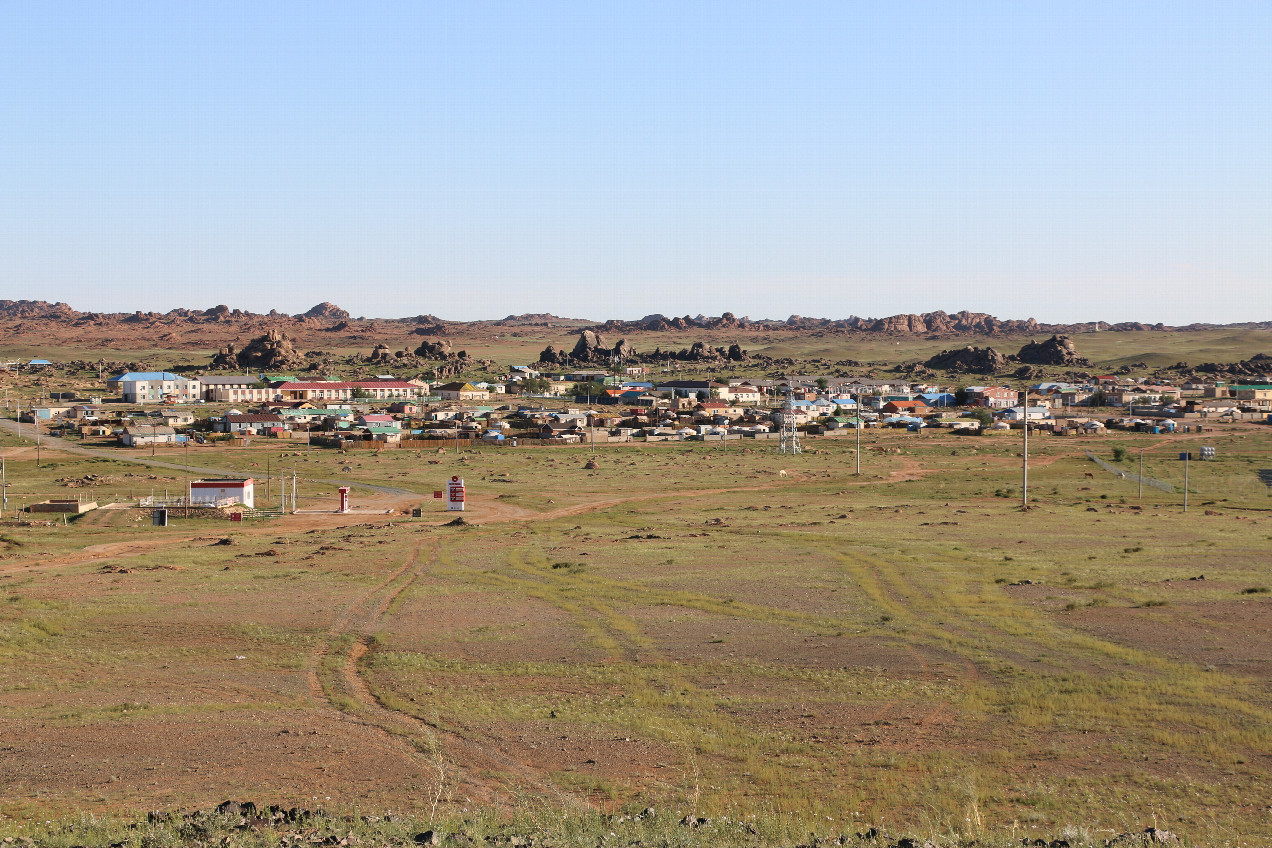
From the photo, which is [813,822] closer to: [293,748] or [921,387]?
[293,748]

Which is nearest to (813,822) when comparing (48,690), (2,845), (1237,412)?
(2,845)

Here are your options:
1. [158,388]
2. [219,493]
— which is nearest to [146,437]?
[219,493]

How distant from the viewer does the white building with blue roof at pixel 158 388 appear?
159m

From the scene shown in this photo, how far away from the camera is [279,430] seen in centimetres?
11575

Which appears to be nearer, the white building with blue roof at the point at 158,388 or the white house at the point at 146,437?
the white house at the point at 146,437

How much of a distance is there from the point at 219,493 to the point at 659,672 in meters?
41.8

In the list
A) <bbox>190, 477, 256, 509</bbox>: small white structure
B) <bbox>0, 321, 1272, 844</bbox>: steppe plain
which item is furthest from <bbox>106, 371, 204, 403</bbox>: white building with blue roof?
<bbox>0, 321, 1272, 844</bbox>: steppe plain

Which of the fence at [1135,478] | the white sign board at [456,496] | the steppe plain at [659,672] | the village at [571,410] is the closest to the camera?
the steppe plain at [659,672]

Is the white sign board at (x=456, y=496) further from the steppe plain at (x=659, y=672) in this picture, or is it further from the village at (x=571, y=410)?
the village at (x=571, y=410)

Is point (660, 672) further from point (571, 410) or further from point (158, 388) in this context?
point (158, 388)

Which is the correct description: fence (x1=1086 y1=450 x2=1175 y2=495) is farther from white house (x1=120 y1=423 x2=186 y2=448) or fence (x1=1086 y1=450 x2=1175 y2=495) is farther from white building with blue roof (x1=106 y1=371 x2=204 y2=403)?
white building with blue roof (x1=106 y1=371 x2=204 y2=403)

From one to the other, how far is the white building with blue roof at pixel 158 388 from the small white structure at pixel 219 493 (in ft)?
354

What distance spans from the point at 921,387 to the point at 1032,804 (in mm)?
179995

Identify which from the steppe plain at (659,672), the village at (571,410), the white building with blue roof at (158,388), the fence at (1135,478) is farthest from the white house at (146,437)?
the fence at (1135,478)
